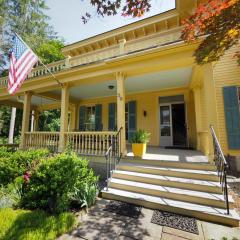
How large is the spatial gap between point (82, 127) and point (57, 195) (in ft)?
24.7

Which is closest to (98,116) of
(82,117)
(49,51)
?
(82,117)

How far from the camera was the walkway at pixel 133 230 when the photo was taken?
8.63ft

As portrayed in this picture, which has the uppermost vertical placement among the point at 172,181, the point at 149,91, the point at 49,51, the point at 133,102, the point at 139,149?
the point at 49,51

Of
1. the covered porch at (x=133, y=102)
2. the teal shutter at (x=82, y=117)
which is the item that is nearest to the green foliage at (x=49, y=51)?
the covered porch at (x=133, y=102)

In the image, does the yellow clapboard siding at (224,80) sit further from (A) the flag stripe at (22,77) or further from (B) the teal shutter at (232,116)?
(A) the flag stripe at (22,77)

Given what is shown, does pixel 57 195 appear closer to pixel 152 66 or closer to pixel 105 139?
pixel 105 139

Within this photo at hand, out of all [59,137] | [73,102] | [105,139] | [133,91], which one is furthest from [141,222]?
[73,102]

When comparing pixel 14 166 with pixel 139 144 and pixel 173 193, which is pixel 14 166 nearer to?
pixel 139 144

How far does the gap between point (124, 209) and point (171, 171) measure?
1.58 m

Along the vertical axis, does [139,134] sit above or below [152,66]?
below

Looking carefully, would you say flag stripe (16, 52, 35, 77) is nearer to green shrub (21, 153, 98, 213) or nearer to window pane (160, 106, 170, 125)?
green shrub (21, 153, 98, 213)

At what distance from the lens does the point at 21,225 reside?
108 inches

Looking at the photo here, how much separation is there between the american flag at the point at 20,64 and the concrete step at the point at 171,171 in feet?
14.6

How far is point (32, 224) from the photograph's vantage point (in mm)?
2779
